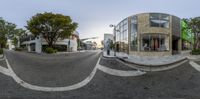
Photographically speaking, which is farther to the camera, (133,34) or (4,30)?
(4,30)

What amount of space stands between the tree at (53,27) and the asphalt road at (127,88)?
5.23 feet

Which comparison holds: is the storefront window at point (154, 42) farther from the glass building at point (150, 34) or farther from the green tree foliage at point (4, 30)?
the green tree foliage at point (4, 30)

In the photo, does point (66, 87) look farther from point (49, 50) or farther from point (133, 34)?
point (133, 34)

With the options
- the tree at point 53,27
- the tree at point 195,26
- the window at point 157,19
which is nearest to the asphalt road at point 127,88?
the tree at point 53,27

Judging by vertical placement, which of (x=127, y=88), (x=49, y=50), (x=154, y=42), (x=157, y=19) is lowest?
(x=127, y=88)

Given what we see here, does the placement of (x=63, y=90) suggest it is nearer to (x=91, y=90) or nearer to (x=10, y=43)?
(x=91, y=90)

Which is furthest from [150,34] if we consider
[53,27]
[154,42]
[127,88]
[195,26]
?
[195,26]

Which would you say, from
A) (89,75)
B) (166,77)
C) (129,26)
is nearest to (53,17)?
(89,75)

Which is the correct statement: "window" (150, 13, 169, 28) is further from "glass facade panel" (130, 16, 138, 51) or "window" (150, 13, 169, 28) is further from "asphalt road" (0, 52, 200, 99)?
"asphalt road" (0, 52, 200, 99)

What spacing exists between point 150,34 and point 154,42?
747mm

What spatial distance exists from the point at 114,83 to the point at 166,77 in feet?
5.98

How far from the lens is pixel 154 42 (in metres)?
7.21

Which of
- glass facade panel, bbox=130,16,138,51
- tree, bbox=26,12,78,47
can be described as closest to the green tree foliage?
tree, bbox=26,12,78,47

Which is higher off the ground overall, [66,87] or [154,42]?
[154,42]
